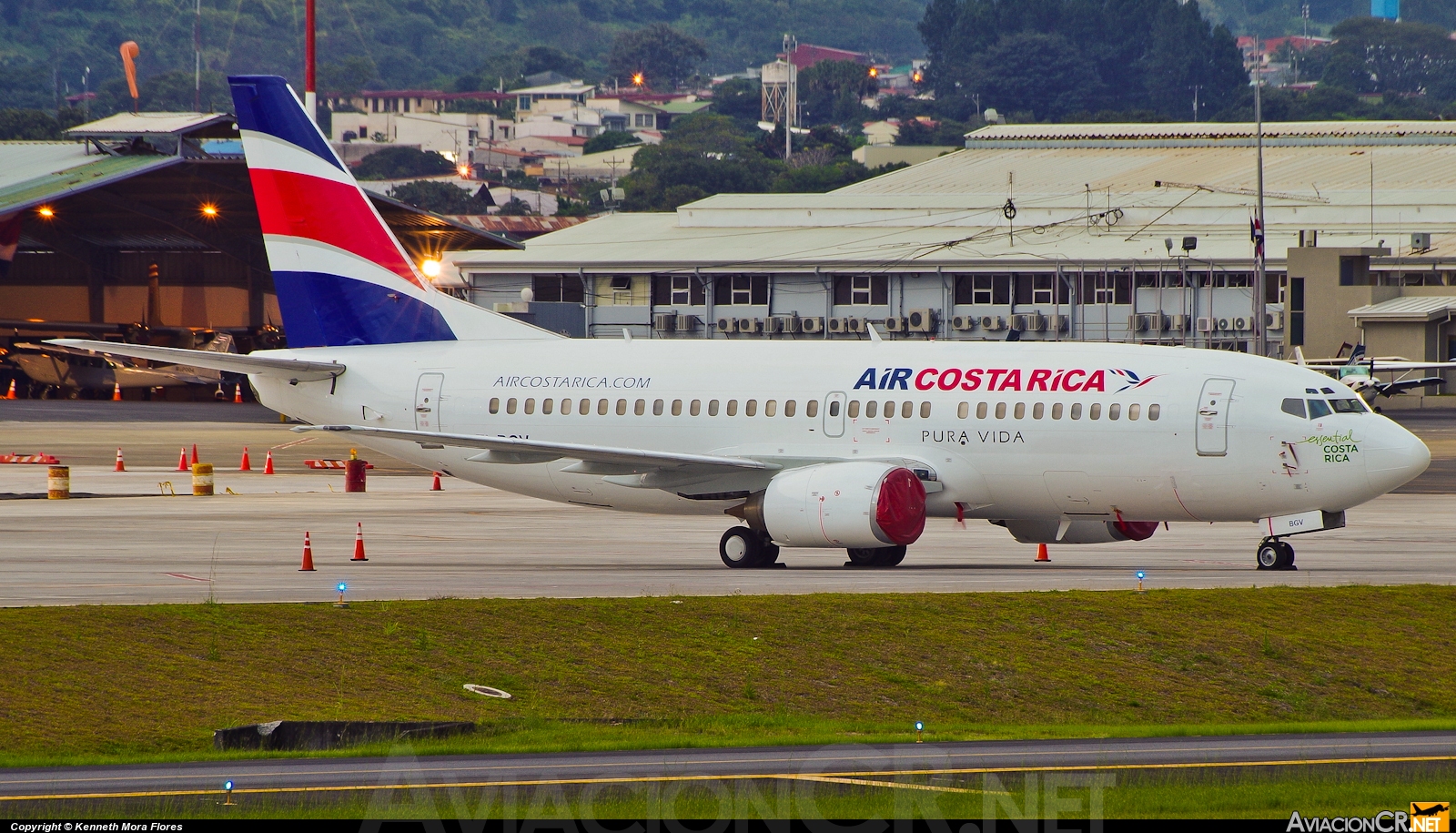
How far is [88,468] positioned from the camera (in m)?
54.7

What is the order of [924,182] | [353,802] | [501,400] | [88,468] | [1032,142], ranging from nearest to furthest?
[353,802], [501,400], [88,468], [924,182], [1032,142]

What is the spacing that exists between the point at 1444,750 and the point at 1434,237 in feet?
280

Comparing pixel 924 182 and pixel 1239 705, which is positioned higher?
pixel 924 182

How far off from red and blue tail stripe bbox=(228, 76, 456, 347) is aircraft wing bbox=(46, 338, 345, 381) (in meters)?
1.17

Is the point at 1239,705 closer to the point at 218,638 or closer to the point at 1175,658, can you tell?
the point at 1175,658

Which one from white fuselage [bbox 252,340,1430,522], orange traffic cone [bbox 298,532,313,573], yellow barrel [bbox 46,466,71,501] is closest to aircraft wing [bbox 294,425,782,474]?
white fuselage [bbox 252,340,1430,522]

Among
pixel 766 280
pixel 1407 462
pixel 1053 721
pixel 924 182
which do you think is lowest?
pixel 1053 721

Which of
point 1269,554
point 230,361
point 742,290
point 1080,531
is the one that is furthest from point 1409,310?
point 230,361

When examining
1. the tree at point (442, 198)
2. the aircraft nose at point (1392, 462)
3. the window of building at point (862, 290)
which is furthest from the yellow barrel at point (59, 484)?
the tree at point (442, 198)

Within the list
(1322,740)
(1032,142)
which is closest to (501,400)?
(1322,740)

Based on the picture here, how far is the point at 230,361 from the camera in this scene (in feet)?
111

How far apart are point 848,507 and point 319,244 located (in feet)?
43.3

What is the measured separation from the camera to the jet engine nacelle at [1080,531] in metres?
32.8

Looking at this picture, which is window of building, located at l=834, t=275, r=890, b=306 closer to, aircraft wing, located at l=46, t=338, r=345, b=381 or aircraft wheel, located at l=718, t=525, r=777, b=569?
aircraft wing, located at l=46, t=338, r=345, b=381
